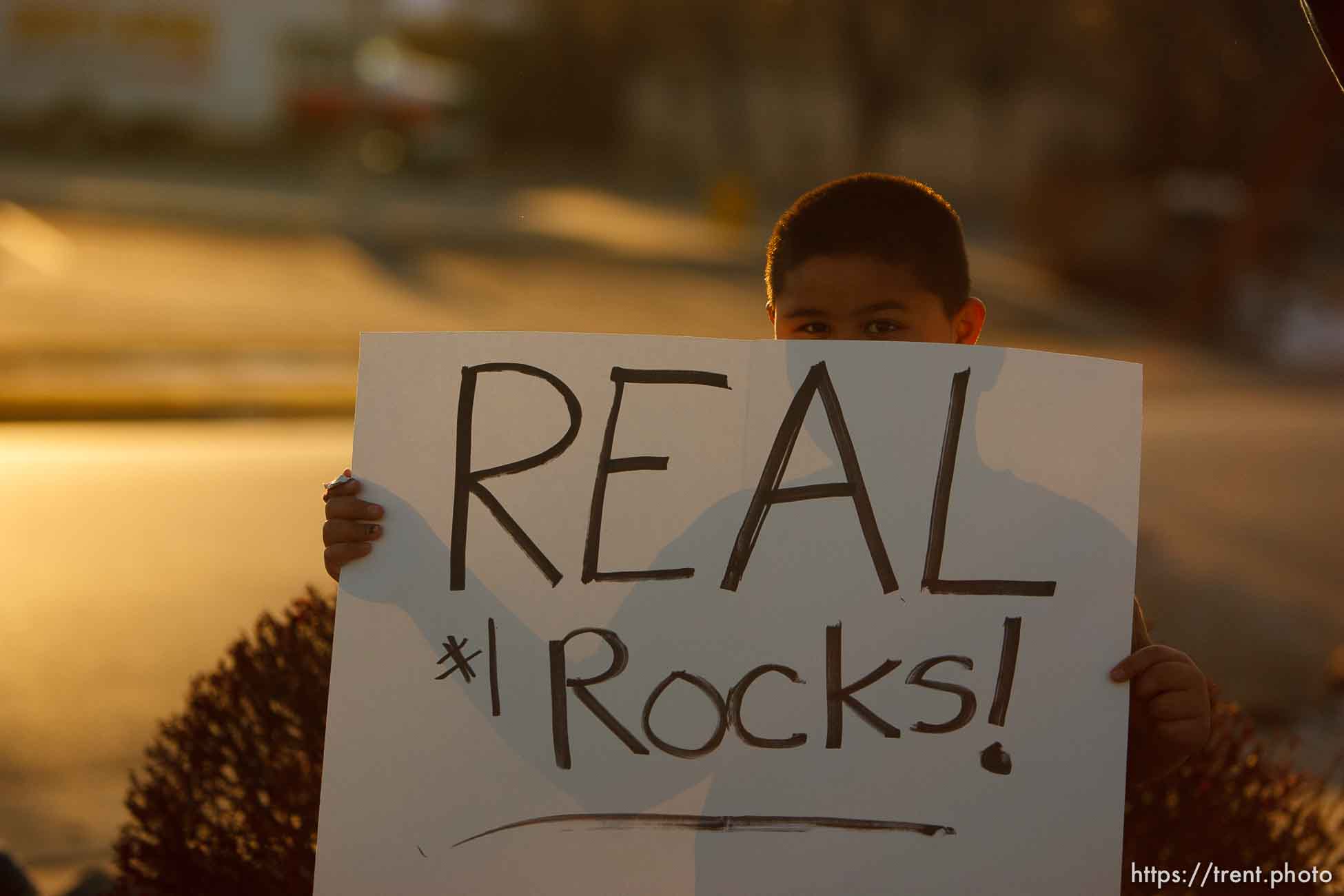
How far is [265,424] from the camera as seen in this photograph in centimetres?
962

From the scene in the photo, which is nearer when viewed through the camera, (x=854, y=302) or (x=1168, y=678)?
(x=1168, y=678)

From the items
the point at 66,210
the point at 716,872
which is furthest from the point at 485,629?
the point at 66,210

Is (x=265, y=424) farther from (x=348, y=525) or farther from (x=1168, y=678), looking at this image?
(x=1168, y=678)

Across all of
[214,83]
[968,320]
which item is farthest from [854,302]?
[214,83]

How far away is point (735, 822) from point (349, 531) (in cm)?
55

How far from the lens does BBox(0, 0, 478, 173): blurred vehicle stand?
26406mm

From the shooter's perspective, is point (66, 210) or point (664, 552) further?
point (66, 210)

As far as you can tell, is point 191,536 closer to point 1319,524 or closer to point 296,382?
point 296,382

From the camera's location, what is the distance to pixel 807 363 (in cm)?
170

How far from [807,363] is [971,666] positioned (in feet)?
1.31

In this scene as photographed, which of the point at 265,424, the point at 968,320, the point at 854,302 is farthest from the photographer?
the point at 265,424

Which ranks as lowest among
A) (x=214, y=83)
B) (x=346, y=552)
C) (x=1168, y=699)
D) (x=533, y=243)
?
(x=1168, y=699)

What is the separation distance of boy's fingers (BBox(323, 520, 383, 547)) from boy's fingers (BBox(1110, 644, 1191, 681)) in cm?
86

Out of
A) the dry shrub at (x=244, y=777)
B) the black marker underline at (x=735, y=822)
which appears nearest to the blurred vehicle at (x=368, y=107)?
the dry shrub at (x=244, y=777)
